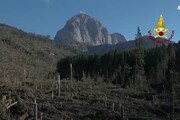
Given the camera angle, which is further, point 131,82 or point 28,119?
point 131,82

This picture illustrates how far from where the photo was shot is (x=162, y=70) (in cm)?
6844

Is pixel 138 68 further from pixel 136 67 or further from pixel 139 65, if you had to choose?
pixel 139 65

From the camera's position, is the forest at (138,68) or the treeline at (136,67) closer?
the forest at (138,68)

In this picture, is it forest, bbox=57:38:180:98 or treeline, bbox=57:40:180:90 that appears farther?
treeline, bbox=57:40:180:90

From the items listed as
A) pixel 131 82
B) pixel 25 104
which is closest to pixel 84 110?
pixel 25 104

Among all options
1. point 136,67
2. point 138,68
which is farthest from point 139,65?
point 136,67

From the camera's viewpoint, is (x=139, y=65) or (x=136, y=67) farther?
(x=139, y=65)

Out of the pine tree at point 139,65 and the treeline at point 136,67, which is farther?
the treeline at point 136,67

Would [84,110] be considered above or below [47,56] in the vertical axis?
below

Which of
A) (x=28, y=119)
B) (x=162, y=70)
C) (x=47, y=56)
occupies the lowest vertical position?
(x=28, y=119)

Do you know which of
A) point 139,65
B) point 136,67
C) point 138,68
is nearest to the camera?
point 136,67

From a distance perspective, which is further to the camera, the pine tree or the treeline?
the treeline

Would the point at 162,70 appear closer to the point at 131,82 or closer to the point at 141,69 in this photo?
the point at 141,69

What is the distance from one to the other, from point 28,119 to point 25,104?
2.19 m
